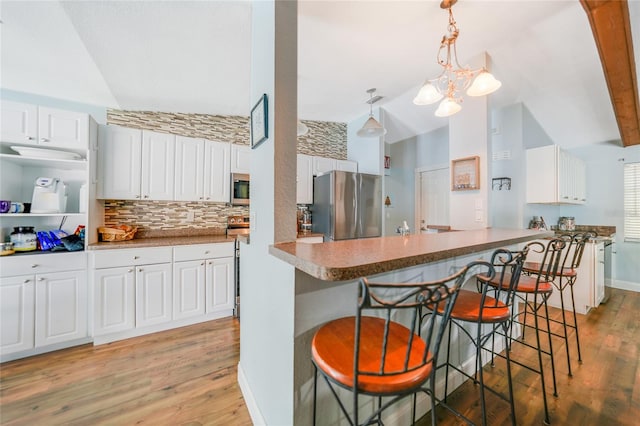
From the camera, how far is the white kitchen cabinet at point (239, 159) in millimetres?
3151

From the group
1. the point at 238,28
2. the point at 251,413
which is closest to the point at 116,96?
the point at 238,28

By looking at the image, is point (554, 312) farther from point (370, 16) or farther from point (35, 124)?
point (35, 124)

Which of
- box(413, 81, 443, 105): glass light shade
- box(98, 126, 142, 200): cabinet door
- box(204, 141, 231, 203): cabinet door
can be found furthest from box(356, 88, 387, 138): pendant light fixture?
box(98, 126, 142, 200): cabinet door

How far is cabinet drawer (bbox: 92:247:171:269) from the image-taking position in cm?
221

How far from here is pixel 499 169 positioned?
12.0ft

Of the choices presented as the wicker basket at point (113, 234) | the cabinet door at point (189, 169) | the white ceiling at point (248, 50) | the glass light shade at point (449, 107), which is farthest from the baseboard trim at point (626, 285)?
the wicker basket at point (113, 234)

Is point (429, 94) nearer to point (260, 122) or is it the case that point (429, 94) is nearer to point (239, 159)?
point (260, 122)

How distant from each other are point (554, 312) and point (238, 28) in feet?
14.6

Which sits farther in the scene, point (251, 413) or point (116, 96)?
point (116, 96)

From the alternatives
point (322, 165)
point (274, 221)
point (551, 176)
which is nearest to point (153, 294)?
point (274, 221)

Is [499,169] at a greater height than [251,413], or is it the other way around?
[499,169]

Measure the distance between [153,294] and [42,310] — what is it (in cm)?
77

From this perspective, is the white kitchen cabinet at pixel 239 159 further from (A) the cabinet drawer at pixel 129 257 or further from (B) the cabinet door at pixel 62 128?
(B) the cabinet door at pixel 62 128

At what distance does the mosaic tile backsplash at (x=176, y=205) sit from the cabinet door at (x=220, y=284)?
67 centimetres
